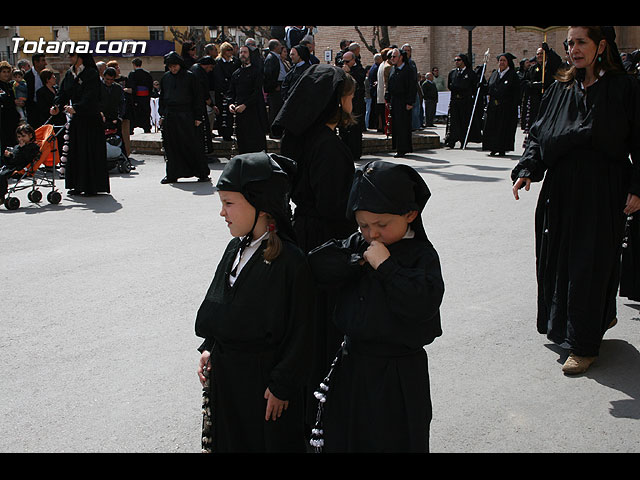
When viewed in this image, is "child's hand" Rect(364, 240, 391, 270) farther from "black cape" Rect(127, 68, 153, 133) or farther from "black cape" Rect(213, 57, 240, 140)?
"black cape" Rect(127, 68, 153, 133)

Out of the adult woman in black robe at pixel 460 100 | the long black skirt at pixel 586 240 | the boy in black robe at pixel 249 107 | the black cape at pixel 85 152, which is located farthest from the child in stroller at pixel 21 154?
the adult woman in black robe at pixel 460 100

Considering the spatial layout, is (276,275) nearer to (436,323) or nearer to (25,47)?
(436,323)

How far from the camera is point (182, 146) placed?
13.2 metres

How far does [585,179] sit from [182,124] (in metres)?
9.32

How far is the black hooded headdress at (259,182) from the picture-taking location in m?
3.05

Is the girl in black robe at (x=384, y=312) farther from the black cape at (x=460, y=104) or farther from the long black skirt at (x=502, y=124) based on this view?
the black cape at (x=460, y=104)

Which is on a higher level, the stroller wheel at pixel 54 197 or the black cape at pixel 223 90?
the black cape at pixel 223 90

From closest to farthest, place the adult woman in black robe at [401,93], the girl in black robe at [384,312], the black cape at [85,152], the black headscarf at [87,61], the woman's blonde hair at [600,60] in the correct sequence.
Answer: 1. the girl in black robe at [384,312]
2. the woman's blonde hair at [600,60]
3. the black headscarf at [87,61]
4. the black cape at [85,152]
5. the adult woman in black robe at [401,93]

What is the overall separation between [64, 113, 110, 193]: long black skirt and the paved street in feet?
6.67

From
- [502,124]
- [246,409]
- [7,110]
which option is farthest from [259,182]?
[502,124]

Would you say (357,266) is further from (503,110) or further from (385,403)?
(503,110)

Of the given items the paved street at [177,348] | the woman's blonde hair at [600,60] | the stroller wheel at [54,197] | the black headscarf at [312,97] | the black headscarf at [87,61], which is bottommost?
the paved street at [177,348]

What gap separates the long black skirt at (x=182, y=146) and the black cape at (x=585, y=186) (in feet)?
28.6

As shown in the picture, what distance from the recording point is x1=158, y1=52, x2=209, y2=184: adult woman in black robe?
43.1 ft
